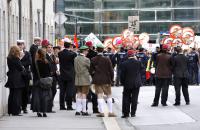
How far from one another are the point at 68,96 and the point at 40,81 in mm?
2388

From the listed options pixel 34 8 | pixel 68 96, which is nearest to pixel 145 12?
pixel 34 8

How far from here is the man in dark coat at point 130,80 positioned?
18.7m

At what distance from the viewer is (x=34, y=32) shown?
34.8 m

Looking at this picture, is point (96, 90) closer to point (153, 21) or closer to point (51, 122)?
point (51, 122)

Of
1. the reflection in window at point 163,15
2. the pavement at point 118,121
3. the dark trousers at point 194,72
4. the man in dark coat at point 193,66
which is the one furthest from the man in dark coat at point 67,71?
the reflection in window at point 163,15

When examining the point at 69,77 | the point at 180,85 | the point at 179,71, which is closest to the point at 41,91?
the point at 69,77

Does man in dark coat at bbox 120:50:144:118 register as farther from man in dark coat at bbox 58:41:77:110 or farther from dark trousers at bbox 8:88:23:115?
dark trousers at bbox 8:88:23:115

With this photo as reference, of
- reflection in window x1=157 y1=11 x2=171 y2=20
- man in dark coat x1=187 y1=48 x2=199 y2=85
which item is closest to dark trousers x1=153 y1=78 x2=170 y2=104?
man in dark coat x1=187 y1=48 x2=199 y2=85

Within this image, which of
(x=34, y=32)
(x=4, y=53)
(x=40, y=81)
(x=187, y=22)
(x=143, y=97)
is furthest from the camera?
(x=187, y=22)

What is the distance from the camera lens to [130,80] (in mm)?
18719

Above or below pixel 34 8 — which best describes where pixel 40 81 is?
below

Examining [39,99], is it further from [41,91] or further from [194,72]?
[194,72]

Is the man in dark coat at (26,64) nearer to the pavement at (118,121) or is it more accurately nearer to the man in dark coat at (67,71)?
A: the pavement at (118,121)

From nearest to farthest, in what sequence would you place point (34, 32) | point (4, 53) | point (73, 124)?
point (73, 124) < point (4, 53) < point (34, 32)
